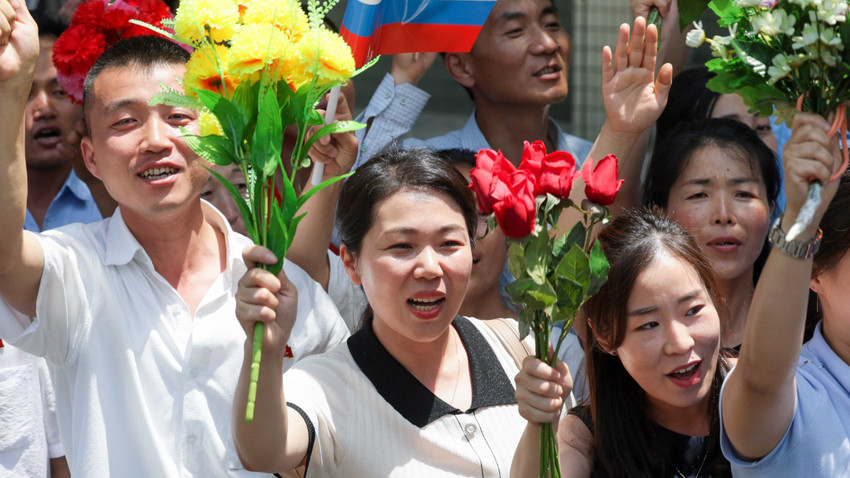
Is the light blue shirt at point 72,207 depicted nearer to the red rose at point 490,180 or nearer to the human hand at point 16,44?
the human hand at point 16,44

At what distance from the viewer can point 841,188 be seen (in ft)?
9.12

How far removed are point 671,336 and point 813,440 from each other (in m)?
0.47

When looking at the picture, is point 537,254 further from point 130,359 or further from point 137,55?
point 137,55

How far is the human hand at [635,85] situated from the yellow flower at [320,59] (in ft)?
3.14

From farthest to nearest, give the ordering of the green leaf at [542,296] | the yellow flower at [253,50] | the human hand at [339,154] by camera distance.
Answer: the human hand at [339,154]
the yellow flower at [253,50]
the green leaf at [542,296]

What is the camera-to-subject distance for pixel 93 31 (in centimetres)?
330

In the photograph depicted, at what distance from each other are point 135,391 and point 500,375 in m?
0.98

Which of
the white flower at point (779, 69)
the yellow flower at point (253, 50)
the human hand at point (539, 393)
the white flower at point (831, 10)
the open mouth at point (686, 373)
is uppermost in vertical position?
the white flower at point (831, 10)

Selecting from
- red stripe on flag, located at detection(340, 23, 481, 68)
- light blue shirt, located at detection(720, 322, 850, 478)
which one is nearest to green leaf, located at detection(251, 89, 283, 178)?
red stripe on flag, located at detection(340, 23, 481, 68)

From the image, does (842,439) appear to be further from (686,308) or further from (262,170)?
(262,170)

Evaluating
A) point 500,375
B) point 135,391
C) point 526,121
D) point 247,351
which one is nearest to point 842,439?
point 500,375

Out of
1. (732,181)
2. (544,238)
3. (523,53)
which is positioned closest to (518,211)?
(544,238)

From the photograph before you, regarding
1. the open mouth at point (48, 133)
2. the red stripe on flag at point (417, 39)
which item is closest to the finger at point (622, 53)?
the red stripe on flag at point (417, 39)

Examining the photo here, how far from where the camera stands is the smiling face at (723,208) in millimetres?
3484
